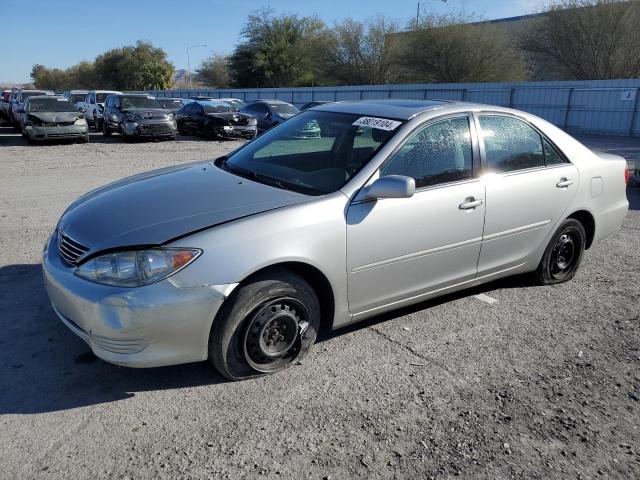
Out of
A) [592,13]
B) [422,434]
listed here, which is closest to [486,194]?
[422,434]

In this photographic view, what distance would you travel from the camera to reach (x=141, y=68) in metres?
79.2

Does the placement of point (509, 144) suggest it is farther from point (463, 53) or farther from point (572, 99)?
point (463, 53)

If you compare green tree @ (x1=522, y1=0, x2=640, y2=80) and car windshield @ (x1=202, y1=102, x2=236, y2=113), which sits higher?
green tree @ (x1=522, y1=0, x2=640, y2=80)

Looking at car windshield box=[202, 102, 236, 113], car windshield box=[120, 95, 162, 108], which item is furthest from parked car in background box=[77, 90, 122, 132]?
car windshield box=[202, 102, 236, 113]

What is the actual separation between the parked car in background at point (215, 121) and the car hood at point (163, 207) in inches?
614

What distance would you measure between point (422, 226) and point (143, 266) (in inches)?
73.8

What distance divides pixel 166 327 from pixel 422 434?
4.84ft

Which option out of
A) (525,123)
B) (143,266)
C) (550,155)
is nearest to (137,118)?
(525,123)

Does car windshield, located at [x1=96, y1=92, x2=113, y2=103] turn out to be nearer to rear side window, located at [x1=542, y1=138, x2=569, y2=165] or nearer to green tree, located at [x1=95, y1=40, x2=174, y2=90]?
rear side window, located at [x1=542, y1=138, x2=569, y2=165]

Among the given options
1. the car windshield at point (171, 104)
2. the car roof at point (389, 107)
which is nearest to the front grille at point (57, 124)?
the car windshield at point (171, 104)

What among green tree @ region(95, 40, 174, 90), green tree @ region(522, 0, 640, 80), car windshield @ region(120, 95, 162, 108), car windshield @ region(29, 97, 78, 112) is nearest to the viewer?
car windshield @ region(29, 97, 78, 112)

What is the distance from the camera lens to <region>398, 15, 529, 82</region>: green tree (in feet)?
121

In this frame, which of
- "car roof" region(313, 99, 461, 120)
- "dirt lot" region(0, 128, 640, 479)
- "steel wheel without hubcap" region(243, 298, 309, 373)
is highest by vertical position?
"car roof" region(313, 99, 461, 120)

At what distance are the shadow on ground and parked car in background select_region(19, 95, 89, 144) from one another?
14.6 metres
